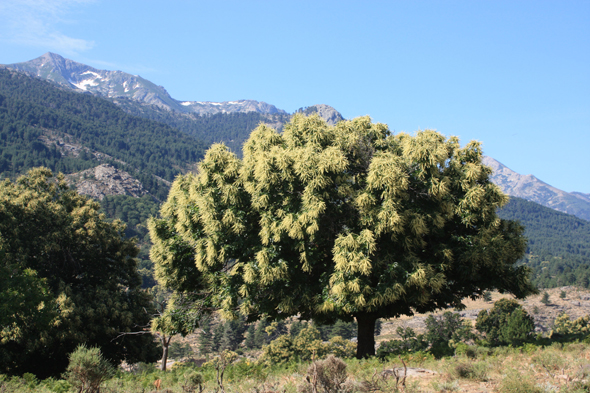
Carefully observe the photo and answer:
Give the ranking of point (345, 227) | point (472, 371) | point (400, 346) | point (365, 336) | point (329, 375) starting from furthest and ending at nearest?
point (400, 346) → point (365, 336) → point (345, 227) → point (472, 371) → point (329, 375)

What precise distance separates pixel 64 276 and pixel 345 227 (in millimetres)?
19022

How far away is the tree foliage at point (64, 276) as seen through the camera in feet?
63.3

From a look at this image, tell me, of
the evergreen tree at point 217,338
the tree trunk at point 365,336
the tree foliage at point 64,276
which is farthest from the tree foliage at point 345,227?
the evergreen tree at point 217,338

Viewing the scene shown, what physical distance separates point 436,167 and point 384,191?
2.06 metres

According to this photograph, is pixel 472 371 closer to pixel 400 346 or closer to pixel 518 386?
pixel 518 386

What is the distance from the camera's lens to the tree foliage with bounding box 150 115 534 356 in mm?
12477

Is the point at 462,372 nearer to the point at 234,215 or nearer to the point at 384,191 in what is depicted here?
the point at 384,191

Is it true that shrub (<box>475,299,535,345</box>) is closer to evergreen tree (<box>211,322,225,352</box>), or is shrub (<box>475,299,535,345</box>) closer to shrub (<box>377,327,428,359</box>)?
shrub (<box>377,327,428,359</box>)

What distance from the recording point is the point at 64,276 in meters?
24.5

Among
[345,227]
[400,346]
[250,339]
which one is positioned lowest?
[250,339]

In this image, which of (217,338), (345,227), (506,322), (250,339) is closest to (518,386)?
(345,227)

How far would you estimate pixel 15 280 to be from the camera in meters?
16.0

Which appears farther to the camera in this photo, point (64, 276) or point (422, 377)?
point (64, 276)

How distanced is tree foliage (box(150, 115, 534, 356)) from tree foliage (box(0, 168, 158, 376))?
346 inches
